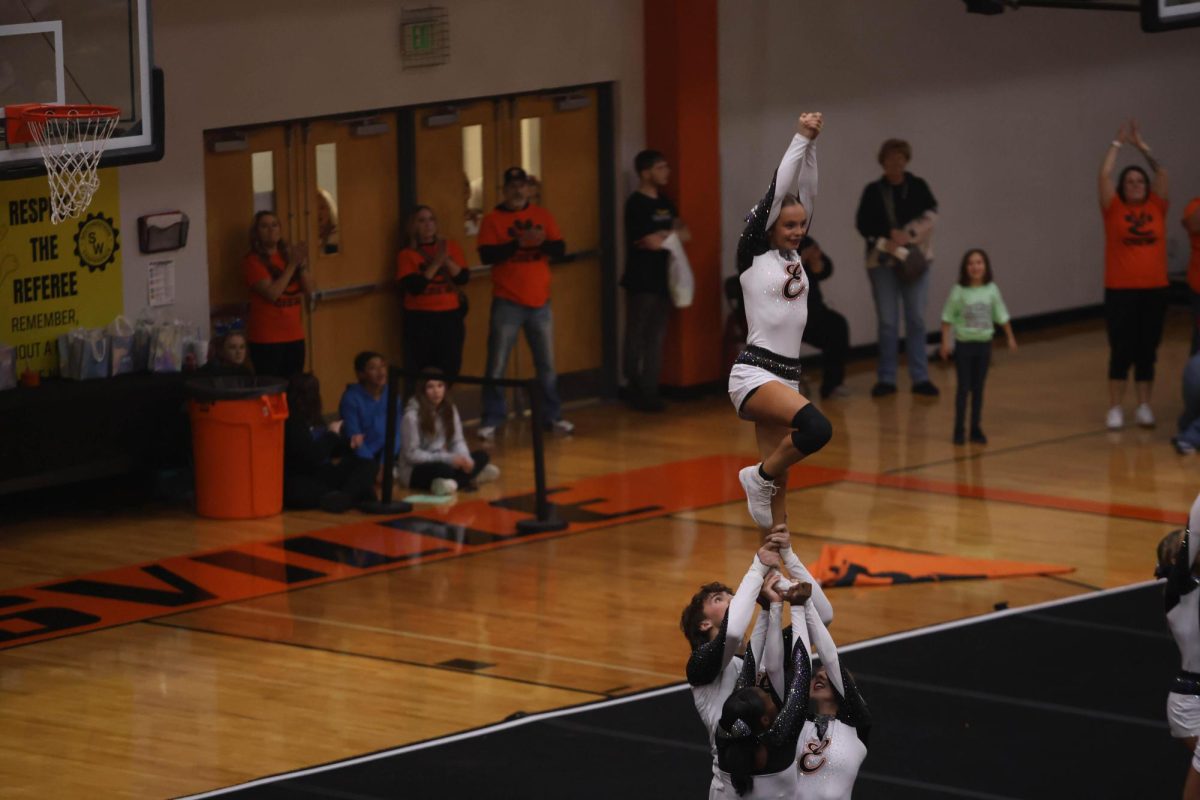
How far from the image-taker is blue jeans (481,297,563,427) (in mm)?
14812

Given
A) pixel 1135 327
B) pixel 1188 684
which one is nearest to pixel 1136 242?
pixel 1135 327

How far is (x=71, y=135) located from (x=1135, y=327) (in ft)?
26.1

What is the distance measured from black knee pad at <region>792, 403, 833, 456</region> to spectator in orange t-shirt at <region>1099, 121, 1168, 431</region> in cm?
837

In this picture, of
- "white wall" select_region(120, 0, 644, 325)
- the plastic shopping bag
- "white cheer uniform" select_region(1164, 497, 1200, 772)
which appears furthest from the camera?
"white wall" select_region(120, 0, 644, 325)

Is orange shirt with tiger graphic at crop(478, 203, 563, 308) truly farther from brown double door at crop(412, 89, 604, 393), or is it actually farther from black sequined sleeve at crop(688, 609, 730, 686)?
black sequined sleeve at crop(688, 609, 730, 686)

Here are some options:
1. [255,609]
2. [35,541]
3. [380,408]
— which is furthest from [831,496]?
[35,541]

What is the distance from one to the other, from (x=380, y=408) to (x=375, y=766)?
16.3 feet

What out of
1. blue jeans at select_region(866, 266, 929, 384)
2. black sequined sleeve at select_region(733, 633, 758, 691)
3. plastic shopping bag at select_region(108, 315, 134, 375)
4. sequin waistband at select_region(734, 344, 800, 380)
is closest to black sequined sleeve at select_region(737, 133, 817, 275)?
sequin waistband at select_region(734, 344, 800, 380)

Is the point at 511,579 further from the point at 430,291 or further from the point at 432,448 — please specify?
the point at 430,291

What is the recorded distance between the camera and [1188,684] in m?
7.12

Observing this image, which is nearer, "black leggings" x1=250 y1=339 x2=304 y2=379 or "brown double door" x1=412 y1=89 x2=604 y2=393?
"black leggings" x1=250 y1=339 x2=304 y2=379

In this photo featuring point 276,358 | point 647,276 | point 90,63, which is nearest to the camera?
point 90,63

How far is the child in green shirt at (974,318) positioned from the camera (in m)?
14.1

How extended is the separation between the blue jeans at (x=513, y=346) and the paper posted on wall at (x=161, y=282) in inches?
95.6
